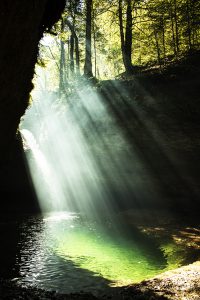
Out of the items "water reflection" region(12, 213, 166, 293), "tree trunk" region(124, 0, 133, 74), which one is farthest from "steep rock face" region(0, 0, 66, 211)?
"tree trunk" region(124, 0, 133, 74)

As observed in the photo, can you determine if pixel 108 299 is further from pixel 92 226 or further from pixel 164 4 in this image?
pixel 164 4

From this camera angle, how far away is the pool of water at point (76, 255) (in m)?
9.34

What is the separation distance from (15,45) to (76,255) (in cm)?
755

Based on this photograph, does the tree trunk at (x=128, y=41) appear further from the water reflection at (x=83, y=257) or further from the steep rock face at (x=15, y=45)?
the water reflection at (x=83, y=257)

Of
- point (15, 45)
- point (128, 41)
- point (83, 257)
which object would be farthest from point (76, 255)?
point (128, 41)

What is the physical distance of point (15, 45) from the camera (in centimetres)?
930

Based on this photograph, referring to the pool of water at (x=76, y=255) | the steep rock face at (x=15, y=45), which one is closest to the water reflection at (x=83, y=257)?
the pool of water at (x=76, y=255)

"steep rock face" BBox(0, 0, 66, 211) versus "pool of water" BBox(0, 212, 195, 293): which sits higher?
"steep rock face" BBox(0, 0, 66, 211)

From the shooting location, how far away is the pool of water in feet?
30.6

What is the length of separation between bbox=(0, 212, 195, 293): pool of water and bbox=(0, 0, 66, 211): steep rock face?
168 inches

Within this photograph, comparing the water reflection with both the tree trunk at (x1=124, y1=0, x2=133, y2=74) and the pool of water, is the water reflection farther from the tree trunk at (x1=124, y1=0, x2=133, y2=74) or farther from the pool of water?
the tree trunk at (x1=124, y1=0, x2=133, y2=74)

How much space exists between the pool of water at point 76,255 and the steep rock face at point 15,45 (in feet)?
14.0

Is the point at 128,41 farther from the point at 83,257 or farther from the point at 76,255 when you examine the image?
the point at 83,257

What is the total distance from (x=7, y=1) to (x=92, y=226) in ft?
38.2
